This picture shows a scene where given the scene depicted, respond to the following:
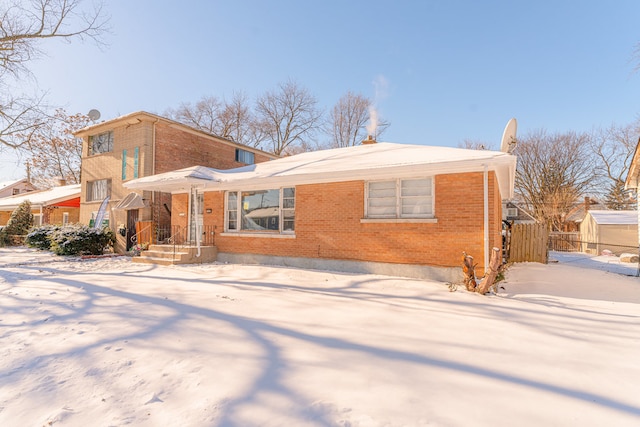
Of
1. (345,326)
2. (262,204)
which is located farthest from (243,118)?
(345,326)

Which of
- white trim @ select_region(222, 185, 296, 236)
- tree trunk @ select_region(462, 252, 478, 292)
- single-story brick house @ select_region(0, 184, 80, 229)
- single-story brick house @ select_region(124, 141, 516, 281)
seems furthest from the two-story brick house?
tree trunk @ select_region(462, 252, 478, 292)

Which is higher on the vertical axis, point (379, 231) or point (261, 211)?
point (261, 211)

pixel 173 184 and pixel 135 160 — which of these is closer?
pixel 173 184

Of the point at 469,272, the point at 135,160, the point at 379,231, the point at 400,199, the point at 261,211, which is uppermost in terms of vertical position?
the point at 135,160

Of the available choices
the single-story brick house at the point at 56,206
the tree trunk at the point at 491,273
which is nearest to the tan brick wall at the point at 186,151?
the single-story brick house at the point at 56,206

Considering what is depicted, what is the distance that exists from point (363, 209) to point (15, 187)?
201ft

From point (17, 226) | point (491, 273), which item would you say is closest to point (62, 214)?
point (17, 226)

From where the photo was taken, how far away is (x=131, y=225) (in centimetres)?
1619

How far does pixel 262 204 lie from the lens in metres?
10.9

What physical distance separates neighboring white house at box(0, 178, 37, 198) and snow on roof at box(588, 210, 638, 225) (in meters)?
65.9

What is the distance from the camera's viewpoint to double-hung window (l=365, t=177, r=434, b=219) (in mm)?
8297

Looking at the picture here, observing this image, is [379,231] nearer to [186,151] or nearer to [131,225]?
[186,151]

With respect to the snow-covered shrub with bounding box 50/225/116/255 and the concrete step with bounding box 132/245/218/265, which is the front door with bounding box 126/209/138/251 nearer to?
the snow-covered shrub with bounding box 50/225/116/255

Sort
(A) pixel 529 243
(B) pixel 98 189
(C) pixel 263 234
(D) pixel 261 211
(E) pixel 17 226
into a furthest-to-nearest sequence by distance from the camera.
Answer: (E) pixel 17 226 < (B) pixel 98 189 < (A) pixel 529 243 < (D) pixel 261 211 < (C) pixel 263 234
